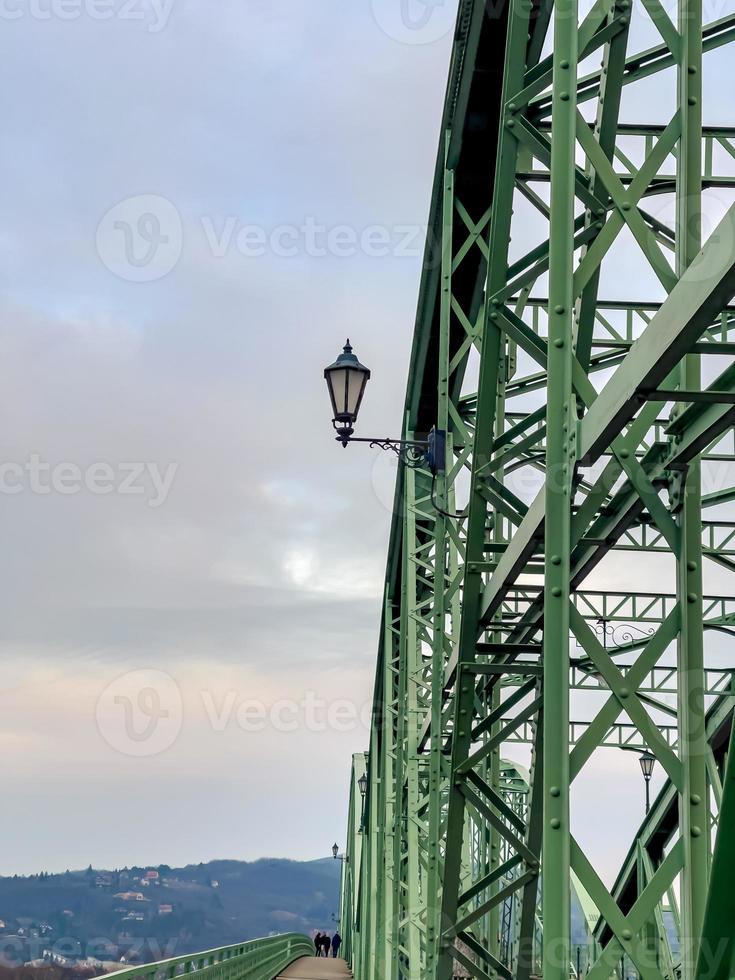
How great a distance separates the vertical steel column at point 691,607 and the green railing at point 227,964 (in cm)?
678

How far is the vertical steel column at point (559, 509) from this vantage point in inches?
239

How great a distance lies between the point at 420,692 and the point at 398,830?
2272 mm

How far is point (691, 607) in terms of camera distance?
6.09 meters

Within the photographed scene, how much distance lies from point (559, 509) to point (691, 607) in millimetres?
810

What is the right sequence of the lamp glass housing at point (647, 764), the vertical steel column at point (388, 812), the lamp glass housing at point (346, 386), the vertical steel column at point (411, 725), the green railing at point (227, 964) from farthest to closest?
the lamp glass housing at point (647, 764), the vertical steel column at point (388, 812), the vertical steel column at point (411, 725), the green railing at point (227, 964), the lamp glass housing at point (346, 386)

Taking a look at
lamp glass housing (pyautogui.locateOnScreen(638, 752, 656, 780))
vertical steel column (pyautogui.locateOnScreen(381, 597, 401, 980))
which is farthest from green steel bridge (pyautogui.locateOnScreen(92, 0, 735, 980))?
lamp glass housing (pyautogui.locateOnScreen(638, 752, 656, 780))

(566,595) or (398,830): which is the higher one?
(566,595)

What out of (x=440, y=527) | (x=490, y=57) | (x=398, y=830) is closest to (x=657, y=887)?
(x=440, y=527)

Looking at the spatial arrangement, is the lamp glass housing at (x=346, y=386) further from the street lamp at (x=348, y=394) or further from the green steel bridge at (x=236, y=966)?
the green steel bridge at (x=236, y=966)

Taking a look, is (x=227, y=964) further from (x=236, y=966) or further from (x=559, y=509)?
(x=559, y=509)

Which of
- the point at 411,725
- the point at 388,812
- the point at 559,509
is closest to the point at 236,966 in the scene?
the point at 388,812

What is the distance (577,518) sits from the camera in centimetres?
674

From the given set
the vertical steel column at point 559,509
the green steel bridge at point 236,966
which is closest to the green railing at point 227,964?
the green steel bridge at point 236,966

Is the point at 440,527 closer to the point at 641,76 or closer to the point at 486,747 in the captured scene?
the point at 486,747
